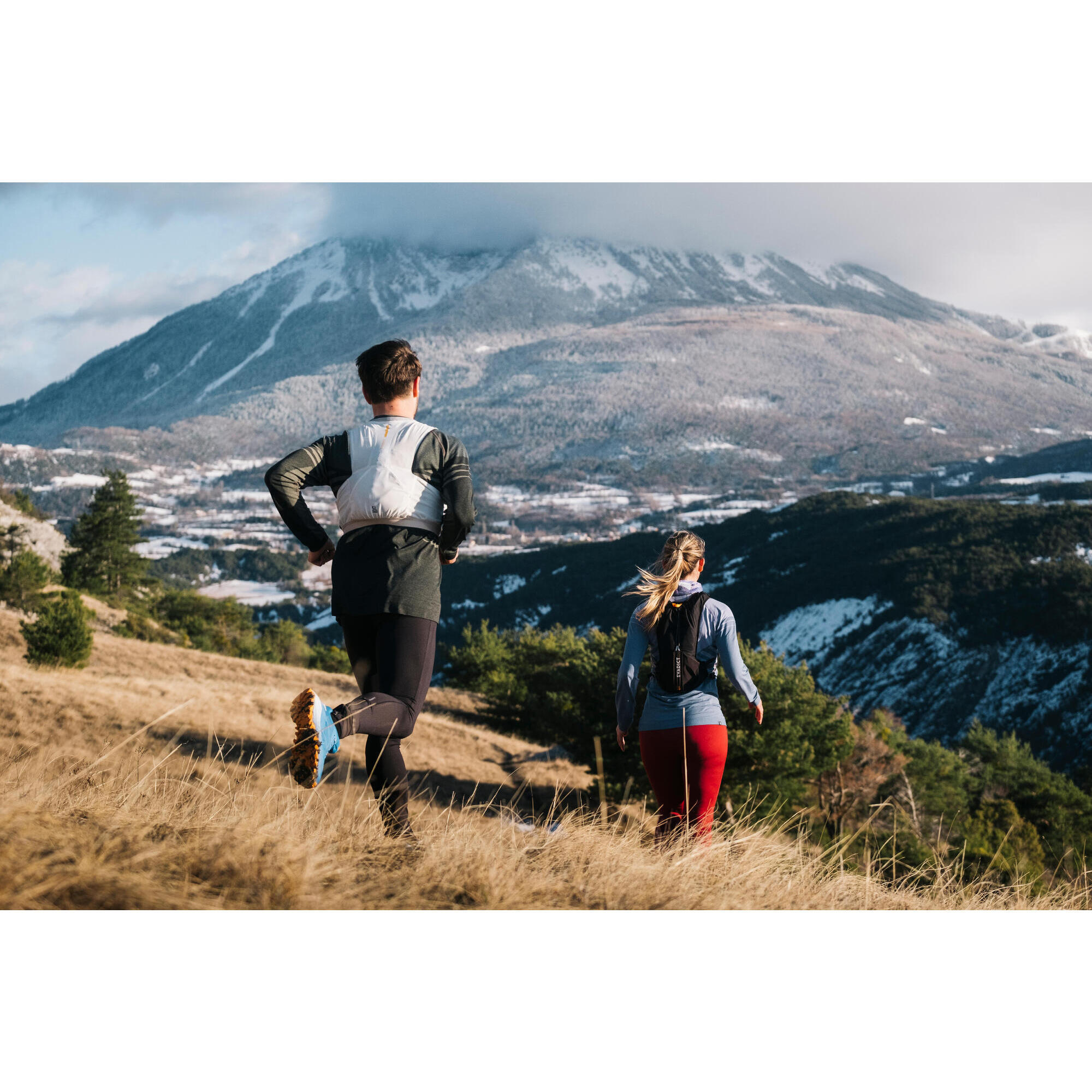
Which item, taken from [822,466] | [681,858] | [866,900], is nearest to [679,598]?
[681,858]

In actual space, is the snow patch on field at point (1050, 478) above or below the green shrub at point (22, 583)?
above

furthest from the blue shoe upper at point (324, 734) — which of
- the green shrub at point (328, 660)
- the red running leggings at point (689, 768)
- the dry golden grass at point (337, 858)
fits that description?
the green shrub at point (328, 660)

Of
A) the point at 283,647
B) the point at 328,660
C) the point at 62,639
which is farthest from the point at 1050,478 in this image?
the point at 62,639

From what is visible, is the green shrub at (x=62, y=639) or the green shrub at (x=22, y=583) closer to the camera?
the green shrub at (x=62, y=639)

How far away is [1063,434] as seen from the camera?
192 m

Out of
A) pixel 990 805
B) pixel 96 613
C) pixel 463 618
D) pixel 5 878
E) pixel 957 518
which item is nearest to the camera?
pixel 5 878

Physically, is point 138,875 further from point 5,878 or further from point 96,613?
point 96,613

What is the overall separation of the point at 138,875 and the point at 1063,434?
222 meters

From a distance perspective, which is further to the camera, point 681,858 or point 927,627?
point 927,627

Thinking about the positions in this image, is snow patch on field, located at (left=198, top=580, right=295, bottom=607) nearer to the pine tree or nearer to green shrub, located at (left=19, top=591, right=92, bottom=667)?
the pine tree

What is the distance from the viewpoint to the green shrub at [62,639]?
2061 centimetres

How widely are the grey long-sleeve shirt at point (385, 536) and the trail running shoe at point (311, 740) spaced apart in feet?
1.15

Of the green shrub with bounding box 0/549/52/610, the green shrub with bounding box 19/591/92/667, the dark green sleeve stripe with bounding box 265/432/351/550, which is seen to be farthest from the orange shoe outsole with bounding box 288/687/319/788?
the green shrub with bounding box 0/549/52/610

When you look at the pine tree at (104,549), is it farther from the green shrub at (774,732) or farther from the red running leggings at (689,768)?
the red running leggings at (689,768)
